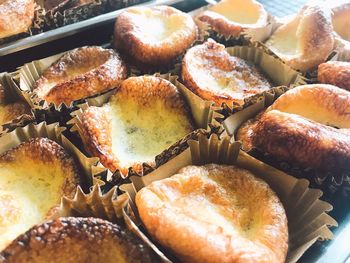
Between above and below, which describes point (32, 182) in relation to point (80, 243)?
below

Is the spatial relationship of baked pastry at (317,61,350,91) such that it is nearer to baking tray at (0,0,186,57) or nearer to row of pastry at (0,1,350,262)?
row of pastry at (0,1,350,262)

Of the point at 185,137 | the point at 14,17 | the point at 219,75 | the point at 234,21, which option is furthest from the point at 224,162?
the point at 14,17

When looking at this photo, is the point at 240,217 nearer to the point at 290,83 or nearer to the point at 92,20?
the point at 290,83

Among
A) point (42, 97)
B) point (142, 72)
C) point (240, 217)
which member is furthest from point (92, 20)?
point (240, 217)

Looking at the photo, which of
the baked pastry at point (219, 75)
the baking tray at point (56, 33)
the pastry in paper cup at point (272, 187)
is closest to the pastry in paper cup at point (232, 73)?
the baked pastry at point (219, 75)

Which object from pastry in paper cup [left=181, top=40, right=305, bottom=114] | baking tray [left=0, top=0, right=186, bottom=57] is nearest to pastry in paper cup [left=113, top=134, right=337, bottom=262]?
pastry in paper cup [left=181, top=40, right=305, bottom=114]

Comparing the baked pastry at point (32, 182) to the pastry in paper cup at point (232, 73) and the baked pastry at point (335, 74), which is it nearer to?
the pastry in paper cup at point (232, 73)

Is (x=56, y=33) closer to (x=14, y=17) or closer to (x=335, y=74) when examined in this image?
(x=14, y=17)
